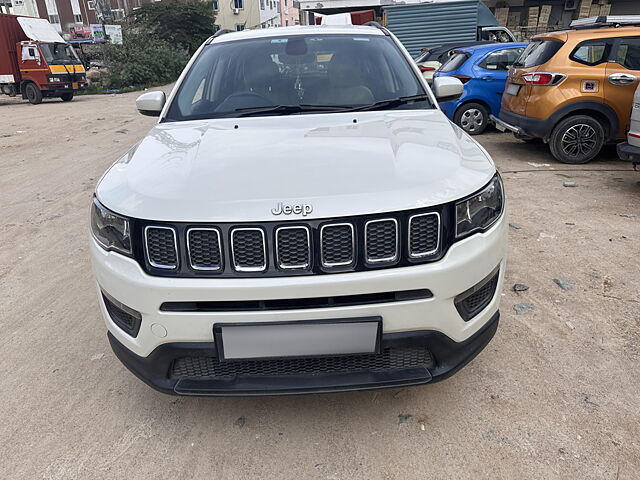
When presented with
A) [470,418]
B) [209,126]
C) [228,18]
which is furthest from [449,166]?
[228,18]

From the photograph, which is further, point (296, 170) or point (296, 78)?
point (296, 78)

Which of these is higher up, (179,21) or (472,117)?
(179,21)

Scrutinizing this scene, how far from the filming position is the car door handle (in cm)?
615

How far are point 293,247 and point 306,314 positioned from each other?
25 cm

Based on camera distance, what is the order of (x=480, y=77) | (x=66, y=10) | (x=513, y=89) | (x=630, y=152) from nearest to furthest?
(x=630, y=152) → (x=513, y=89) → (x=480, y=77) → (x=66, y=10)

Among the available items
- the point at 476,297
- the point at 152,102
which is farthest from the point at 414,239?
the point at 152,102

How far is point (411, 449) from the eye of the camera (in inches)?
83.7

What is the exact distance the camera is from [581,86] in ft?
20.9

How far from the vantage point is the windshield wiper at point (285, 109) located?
2.90m

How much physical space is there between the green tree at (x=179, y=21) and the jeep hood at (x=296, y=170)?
39.5 m

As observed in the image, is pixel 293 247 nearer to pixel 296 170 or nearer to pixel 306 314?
pixel 306 314

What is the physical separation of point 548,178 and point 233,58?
448 cm

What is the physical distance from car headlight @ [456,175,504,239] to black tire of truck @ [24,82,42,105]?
21171mm

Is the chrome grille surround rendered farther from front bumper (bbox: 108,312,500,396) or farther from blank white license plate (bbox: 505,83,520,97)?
blank white license plate (bbox: 505,83,520,97)
